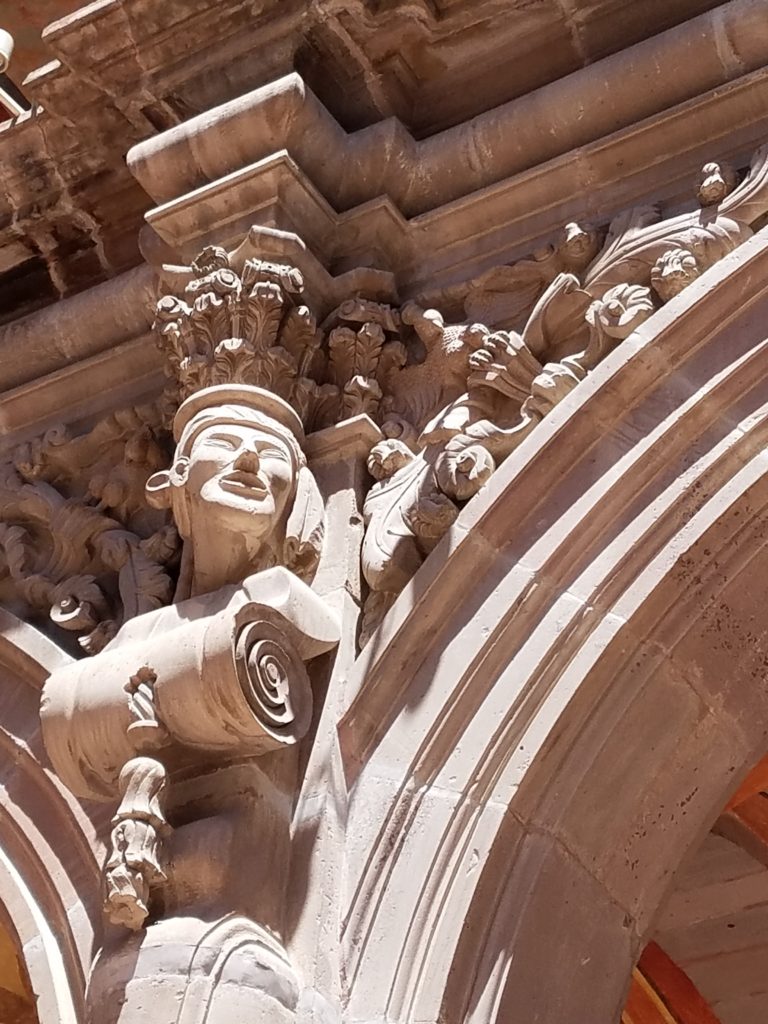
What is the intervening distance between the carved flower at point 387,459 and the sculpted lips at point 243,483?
306 millimetres

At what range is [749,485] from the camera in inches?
114

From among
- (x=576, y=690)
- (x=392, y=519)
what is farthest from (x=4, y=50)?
(x=576, y=690)

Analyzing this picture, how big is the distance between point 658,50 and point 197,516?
4.70 ft

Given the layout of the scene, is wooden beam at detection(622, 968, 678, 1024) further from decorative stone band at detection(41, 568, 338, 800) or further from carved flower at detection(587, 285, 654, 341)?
carved flower at detection(587, 285, 654, 341)

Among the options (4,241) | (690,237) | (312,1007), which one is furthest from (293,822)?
(4,241)

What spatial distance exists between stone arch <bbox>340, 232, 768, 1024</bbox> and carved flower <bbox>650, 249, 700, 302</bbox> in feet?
0.13

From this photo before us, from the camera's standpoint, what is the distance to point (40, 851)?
125 inches

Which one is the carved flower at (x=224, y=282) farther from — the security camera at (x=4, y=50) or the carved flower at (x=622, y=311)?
the security camera at (x=4, y=50)

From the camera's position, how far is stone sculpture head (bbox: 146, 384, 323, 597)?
3.02 metres

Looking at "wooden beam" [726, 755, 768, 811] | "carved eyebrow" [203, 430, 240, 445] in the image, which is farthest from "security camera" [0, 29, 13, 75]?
"wooden beam" [726, 755, 768, 811]

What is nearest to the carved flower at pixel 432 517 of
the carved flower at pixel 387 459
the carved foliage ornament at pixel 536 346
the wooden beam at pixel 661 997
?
the carved foliage ornament at pixel 536 346

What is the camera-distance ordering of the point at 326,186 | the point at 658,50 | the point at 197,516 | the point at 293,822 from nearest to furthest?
the point at 293,822, the point at 197,516, the point at 658,50, the point at 326,186

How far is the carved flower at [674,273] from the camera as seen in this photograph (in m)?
3.07

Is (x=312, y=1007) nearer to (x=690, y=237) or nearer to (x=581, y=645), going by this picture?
(x=581, y=645)
